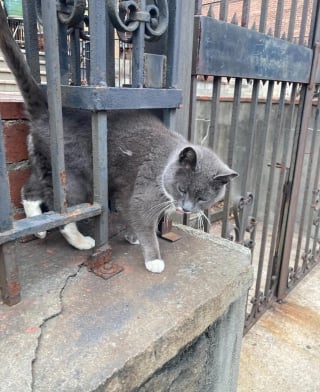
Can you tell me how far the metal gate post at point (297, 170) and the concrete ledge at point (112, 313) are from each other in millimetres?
1182

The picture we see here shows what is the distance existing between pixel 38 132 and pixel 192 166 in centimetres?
62

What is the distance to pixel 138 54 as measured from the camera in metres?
1.14

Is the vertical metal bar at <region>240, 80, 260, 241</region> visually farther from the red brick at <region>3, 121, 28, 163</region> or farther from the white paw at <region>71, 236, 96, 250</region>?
the red brick at <region>3, 121, 28, 163</region>

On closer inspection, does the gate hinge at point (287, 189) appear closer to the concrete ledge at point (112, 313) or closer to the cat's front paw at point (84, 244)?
the concrete ledge at point (112, 313)

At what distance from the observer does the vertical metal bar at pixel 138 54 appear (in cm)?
110

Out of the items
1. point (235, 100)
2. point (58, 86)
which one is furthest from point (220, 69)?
point (58, 86)

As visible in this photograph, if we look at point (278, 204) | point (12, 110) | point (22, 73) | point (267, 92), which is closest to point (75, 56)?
point (22, 73)

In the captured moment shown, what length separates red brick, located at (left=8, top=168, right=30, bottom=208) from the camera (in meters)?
1.40

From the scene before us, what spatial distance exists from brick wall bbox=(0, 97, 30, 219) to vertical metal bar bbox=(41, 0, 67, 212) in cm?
41

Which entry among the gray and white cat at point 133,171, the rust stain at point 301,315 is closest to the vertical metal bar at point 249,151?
the gray and white cat at point 133,171

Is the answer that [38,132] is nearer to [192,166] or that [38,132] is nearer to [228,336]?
[192,166]

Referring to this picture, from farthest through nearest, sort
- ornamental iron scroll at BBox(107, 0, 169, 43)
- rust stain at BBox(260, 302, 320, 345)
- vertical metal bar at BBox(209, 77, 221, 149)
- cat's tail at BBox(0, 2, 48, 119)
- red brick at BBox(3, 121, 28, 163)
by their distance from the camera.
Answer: rust stain at BBox(260, 302, 320, 345) → vertical metal bar at BBox(209, 77, 221, 149) → red brick at BBox(3, 121, 28, 163) → cat's tail at BBox(0, 2, 48, 119) → ornamental iron scroll at BBox(107, 0, 169, 43)

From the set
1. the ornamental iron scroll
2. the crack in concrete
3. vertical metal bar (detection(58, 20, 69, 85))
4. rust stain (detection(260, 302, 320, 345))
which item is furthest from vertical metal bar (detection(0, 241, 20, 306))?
rust stain (detection(260, 302, 320, 345))

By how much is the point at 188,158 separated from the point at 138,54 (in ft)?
1.45
